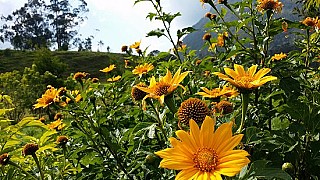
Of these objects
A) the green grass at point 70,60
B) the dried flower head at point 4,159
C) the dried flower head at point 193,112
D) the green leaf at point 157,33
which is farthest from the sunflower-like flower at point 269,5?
the green grass at point 70,60

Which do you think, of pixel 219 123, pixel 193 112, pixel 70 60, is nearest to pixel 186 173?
pixel 193 112

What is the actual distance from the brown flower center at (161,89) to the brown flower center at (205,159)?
0.26 m

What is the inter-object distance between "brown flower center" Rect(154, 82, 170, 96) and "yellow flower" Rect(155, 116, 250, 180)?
0.78 ft

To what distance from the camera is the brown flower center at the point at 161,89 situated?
1027mm

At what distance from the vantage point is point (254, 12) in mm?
1835

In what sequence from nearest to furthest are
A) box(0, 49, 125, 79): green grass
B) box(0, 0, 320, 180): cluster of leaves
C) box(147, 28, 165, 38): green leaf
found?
box(0, 0, 320, 180): cluster of leaves
box(147, 28, 165, 38): green leaf
box(0, 49, 125, 79): green grass

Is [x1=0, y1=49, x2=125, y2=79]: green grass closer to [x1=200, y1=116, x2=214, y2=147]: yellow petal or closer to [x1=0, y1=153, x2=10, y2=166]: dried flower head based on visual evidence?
[x1=0, y1=153, x2=10, y2=166]: dried flower head

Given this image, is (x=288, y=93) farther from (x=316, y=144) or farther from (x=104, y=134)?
(x=104, y=134)

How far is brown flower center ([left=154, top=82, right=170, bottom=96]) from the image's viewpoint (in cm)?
103

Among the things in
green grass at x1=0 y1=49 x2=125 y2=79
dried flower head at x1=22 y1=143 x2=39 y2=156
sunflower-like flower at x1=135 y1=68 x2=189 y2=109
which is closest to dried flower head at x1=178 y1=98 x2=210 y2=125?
sunflower-like flower at x1=135 y1=68 x2=189 y2=109

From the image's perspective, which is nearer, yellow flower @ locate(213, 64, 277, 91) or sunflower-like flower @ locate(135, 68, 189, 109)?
yellow flower @ locate(213, 64, 277, 91)

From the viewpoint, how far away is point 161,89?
104 centimetres

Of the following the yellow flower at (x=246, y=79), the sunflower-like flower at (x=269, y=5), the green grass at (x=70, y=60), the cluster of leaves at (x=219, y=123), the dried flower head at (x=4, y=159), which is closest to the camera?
the yellow flower at (x=246, y=79)

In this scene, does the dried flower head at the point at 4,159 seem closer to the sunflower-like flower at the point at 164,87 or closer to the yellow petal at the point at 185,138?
the sunflower-like flower at the point at 164,87
